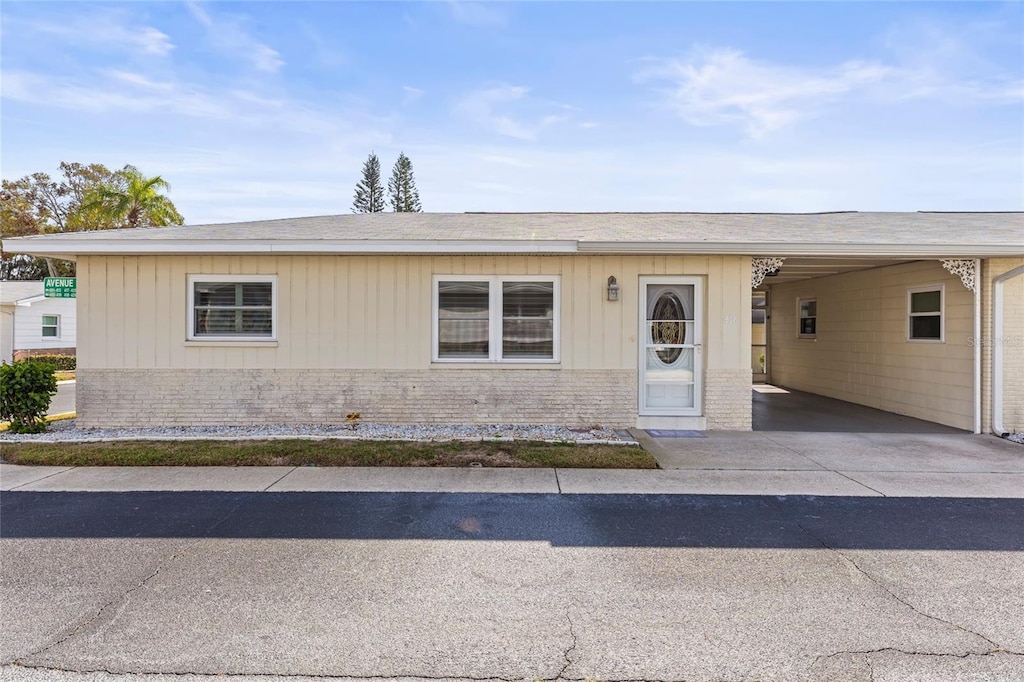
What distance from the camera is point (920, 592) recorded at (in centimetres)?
341

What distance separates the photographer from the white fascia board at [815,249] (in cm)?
787

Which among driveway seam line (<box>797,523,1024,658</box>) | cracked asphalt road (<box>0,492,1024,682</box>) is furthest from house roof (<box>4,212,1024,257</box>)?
driveway seam line (<box>797,523,1024,658</box>)

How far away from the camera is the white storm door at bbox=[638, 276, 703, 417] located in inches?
340

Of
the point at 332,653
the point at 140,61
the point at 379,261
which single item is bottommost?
the point at 332,653

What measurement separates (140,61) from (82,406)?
674 centimetres

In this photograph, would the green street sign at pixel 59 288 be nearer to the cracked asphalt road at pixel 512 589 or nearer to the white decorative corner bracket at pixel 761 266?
the cracked asphalt road at pixel 512 589

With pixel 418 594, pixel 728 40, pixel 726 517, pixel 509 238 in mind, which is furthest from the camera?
pixel 728 40

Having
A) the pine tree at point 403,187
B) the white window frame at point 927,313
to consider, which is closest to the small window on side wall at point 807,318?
the white window frame at point 927,313

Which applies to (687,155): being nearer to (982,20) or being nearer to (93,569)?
(982,20)

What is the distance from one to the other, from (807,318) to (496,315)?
29.1 feet

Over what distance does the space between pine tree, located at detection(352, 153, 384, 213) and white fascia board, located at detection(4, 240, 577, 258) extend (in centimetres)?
3319

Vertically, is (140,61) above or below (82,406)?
above

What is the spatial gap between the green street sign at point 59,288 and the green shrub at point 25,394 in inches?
251

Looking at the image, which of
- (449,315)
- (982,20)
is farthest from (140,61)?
(982,20)
